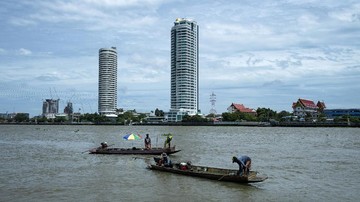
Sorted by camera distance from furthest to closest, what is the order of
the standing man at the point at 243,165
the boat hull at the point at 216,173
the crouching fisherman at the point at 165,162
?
1. the crouching fisherman at the point at 165,162
2. the standing man at the point at 243,165
3. the boat hull at the point at 216,173

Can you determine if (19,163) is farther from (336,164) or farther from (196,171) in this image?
(336,164)

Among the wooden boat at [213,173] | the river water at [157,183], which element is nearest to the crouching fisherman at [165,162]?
the wooden boat at [213,173]

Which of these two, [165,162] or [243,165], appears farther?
[165,162]

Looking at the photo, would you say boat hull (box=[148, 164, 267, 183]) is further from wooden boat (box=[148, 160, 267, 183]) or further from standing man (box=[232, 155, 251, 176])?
standing man (box=[232, 155, 251, 176])

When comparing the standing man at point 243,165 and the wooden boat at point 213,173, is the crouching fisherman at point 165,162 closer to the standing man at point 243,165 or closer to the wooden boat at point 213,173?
the wooden boat at point 213,173

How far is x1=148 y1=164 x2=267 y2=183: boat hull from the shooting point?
70.1ft

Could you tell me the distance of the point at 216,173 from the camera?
921 inches

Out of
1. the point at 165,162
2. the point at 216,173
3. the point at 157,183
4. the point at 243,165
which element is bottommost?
the point at 157,183

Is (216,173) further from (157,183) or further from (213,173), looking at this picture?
(157,183)

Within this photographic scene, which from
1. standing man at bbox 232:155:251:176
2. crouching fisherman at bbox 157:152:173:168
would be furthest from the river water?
crouching fisherman at bbox 157:152:173:168

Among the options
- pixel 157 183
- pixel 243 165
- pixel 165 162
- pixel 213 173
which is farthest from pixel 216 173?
pixel 165 162

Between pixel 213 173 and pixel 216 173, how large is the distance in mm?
249

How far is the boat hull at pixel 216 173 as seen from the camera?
21359 millimetres

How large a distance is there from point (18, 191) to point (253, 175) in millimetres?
12523
